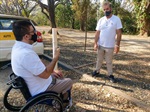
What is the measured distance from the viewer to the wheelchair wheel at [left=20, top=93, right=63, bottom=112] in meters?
2.33

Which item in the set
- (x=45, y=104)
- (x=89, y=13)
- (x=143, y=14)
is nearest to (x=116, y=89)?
(x=45, y=104)

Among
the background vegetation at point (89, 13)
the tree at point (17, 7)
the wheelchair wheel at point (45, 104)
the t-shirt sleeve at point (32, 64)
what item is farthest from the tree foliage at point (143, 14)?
the t-shirt sleeve at point (32, 64)

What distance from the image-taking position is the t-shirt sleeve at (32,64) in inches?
86.7

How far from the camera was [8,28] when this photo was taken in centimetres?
493

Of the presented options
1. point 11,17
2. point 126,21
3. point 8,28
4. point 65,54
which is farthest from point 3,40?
point 126,21

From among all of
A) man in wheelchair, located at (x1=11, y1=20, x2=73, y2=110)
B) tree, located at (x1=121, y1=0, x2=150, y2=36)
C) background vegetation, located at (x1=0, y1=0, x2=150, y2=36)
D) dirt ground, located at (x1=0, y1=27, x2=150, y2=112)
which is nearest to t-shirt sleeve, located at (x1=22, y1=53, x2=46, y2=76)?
man in wheelchair, located at (x1=11, y1=20, x2=73, y2=110)

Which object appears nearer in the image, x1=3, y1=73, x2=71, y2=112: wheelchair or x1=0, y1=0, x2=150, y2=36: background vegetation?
x1=3, y1=73, x2=71, y2=112: wheelchair

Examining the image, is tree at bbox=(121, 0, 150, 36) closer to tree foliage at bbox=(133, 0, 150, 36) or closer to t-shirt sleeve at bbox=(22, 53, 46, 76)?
tree foliage at bbox=(133, 0, 150, 36)

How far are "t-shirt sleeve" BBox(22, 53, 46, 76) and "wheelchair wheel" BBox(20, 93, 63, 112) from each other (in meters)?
0.35

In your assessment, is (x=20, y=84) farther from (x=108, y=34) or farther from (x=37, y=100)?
(x=108, y=34)

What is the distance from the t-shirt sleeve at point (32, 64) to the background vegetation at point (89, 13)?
4702mm

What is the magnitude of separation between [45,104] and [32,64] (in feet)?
2.13

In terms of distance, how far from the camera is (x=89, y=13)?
12688 mm

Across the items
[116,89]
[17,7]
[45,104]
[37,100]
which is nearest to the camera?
[37,100]
